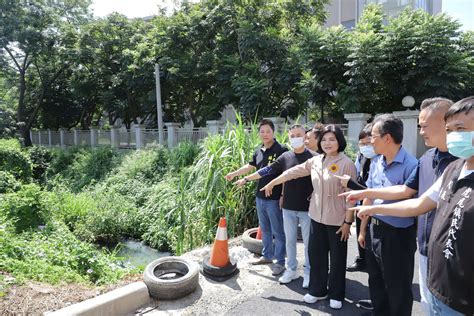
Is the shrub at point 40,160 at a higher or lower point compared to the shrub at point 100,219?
higher

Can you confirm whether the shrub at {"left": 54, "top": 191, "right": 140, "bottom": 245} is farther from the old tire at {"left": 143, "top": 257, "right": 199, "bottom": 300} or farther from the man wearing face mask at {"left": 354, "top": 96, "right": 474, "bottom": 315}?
the man wearing face mask at {"left": 354, "top": 96, "right": 474, "bottom": 315}

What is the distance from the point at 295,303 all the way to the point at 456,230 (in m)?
2.10

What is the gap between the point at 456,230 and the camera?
5.01ft

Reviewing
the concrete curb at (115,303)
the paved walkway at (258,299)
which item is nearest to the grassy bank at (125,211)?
the concrete curb at (115,303)

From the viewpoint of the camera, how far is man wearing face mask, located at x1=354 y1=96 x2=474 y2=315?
1.49 m

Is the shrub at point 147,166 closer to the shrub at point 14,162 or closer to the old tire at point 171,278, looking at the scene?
the shrub at point 14,162

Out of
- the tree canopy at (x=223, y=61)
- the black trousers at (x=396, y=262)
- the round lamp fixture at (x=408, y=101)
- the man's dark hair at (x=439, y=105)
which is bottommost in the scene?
→ the black trousers at (x=396, y=262)

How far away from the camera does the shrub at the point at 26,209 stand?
21.5 ft

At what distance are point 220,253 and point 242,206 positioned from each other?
1.72 m

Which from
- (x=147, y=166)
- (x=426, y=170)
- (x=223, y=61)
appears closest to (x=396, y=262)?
(x=426, y=170)

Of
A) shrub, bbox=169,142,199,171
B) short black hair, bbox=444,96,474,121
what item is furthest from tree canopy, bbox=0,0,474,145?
short black hair, bbox=444,96,474,121

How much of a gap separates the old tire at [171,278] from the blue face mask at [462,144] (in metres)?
2.70

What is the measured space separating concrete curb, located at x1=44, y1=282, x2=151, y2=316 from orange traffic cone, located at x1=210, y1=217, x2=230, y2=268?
33.2 inches

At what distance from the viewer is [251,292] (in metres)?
3.52
